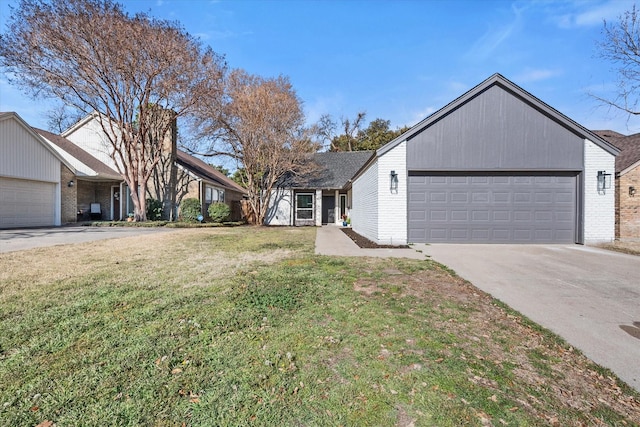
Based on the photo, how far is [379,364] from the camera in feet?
7.79

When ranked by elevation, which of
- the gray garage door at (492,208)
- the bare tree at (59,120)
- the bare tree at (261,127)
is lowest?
the gray garage door at (492,208)

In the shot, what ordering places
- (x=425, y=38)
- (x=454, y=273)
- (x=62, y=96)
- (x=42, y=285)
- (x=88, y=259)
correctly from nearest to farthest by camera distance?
(x=42, y=285), (x=454, y=273), (x=88, y=259), (x=425, y=38), (x=62, y=96)

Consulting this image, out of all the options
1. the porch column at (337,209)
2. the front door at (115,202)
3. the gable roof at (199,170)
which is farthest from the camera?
the porch column at (337,209)

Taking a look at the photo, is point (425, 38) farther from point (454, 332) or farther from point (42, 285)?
point (42, 285)

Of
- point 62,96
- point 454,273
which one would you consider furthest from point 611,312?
point 62,96

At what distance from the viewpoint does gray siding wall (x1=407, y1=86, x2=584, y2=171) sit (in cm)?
958

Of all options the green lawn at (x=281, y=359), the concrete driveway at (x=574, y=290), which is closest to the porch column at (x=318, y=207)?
the concrete driveway at (x=574, y=290)

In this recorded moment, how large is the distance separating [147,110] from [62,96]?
A: 362cm

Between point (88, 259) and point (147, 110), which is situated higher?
point (147, 110)

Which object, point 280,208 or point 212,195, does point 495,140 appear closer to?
point 280,208

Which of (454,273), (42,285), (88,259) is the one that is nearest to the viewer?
(42,285)

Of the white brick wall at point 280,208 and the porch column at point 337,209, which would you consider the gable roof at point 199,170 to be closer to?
the white brick wall at point 280,208

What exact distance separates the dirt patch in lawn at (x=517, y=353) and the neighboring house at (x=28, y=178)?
56.3 feet

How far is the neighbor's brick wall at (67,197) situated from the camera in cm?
1560
